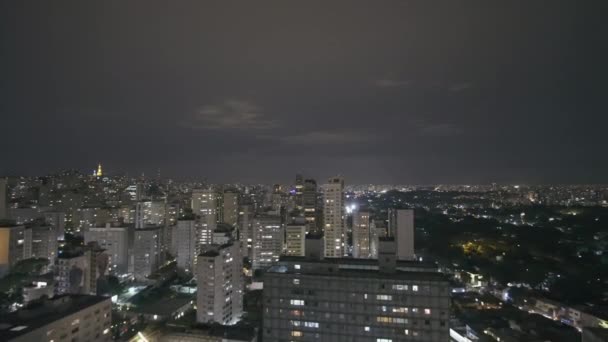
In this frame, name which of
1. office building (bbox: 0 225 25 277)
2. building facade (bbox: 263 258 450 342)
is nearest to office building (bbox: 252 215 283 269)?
office building (bbox: 0 225 25 277)

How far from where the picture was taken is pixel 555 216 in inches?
1665

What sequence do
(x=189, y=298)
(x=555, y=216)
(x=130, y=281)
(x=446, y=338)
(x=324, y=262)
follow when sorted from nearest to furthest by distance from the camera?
1. (x=446, y=338)
2. (x=324, y=262)
3. (x=189, y=298)
4. (x=130, y=281)
5. (x=555, y=216)

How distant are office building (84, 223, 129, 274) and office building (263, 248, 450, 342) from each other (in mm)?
19336

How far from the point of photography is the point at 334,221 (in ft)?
86.6

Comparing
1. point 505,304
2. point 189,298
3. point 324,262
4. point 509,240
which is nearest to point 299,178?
point 509,240

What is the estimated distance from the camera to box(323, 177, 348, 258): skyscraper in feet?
86.5

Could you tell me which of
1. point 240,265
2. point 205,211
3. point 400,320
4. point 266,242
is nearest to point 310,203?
point 205,211

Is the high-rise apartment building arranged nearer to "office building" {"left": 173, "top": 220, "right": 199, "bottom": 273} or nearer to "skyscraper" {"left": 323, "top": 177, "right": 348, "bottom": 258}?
"skyscraper" {"left": 323, "top": 177, "right": 348, "bottom": 258}

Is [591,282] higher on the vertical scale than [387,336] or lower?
lower

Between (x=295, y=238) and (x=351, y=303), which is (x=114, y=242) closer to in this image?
(x=295, y=238)

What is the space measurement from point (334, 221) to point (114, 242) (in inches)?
582

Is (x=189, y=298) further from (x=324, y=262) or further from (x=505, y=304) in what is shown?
(x=505, y=304)

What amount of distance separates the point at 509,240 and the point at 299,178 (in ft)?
75.1

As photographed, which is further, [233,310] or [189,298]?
[189,298]
